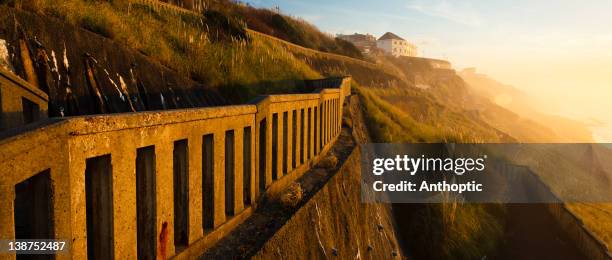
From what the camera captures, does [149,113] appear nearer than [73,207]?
No

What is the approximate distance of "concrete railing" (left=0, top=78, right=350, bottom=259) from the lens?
3.54 metres

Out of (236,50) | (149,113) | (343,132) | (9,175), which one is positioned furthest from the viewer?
(343,132)

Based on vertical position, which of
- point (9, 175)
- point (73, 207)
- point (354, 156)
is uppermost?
point (9, 175)

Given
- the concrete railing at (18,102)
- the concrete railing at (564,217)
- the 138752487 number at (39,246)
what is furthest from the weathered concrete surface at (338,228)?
the concrete railing at (564,217)

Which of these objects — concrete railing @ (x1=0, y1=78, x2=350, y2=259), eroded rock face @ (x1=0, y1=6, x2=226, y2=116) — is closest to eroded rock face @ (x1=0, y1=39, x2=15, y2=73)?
eroded rock face @ (x1=0, y1=6, x2=226, y2=116)

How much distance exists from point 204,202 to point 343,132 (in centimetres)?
1463

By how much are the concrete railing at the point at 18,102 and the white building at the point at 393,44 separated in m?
121

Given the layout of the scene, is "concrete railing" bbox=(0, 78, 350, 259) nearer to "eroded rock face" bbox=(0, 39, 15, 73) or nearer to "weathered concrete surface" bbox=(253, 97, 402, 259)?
"weathered concrete surface" bbox=(253, 97, 402, 259)

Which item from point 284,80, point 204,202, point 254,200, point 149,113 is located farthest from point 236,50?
point 149,113

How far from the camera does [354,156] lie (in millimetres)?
14680

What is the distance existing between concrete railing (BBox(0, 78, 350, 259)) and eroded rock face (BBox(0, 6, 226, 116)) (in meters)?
2.06

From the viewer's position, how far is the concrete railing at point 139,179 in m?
3.54

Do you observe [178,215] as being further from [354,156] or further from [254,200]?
[354,156]

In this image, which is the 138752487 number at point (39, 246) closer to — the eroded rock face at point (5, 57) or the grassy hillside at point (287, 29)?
the eroded rock face at point (5, 57)
